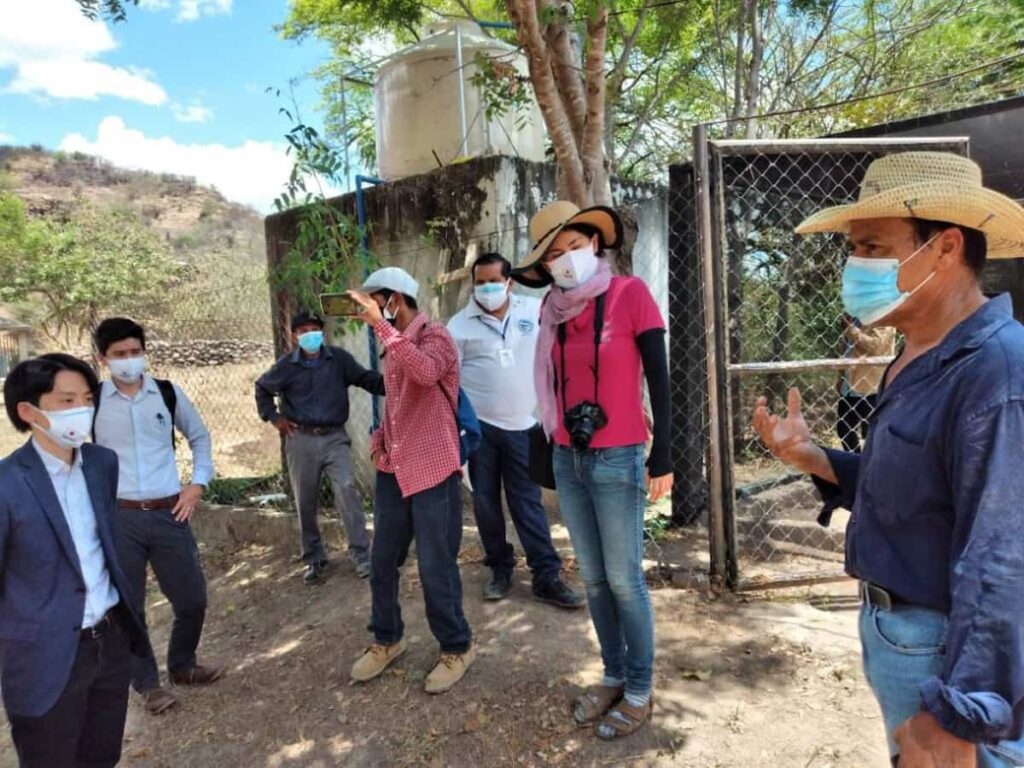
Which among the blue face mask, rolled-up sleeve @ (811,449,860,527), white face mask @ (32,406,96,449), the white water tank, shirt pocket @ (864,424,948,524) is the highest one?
the white water tank

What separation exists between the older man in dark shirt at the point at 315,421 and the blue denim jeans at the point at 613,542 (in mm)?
2289

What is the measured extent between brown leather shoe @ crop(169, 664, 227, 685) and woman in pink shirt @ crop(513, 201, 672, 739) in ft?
6.52

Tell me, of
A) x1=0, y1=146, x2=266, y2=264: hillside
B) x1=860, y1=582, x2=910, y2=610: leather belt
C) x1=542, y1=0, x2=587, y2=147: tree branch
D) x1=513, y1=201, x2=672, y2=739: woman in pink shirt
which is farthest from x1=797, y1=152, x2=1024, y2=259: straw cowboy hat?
x1=0, y1=146, x2=266, y2=264: hillside

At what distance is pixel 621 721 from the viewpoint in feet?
8.66

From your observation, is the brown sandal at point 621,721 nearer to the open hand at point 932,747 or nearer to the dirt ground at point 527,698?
the dirt ground at point 527,698

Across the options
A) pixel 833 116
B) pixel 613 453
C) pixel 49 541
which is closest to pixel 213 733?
pixel 49 541

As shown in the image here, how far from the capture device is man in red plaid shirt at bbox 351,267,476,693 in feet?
9.48

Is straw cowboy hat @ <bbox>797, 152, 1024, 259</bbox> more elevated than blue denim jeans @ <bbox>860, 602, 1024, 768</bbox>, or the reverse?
straw cowboy hat @ <bbox>797, 152, 1024, 259</bbox>

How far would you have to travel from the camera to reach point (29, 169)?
168ft

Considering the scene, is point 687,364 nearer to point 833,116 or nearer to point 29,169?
point 833,116

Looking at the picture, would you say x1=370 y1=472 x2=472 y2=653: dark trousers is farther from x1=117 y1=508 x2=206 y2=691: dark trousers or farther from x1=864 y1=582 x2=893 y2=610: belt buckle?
x1=864 y1=582 x2=893 y2=610: belt buckle

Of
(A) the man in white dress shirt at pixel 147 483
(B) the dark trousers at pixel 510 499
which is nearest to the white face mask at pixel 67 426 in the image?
(A) the man in white dress shirt at pixel 147 483

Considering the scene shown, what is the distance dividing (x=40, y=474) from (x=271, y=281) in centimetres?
395

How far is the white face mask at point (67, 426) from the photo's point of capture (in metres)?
2.21
